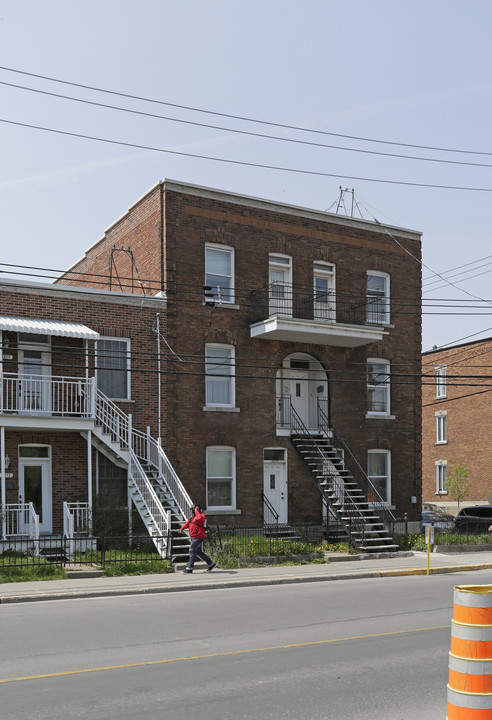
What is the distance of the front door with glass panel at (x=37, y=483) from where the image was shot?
24.0 meters

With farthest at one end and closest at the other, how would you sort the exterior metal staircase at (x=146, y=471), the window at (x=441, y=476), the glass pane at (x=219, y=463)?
the window at (x=441, y=476), the glass pane at (x=219, y=463), the exterior metal staircase at (x=146, y=471)

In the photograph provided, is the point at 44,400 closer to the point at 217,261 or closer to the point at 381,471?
the point at 217,261

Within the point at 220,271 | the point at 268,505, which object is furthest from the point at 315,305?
the point at 268,505

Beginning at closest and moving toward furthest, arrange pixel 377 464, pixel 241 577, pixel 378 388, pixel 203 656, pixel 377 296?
pixel 203 656, pixel 241 577, pixel 377 464, pixel 378 388, pixel 377 296

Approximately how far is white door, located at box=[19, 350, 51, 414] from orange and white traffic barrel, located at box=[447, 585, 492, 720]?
58.7 feet

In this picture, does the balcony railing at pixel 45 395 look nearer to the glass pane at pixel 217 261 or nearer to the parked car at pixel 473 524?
the glass pane at pixel 217 261

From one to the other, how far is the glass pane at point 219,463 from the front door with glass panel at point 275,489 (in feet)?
4.28

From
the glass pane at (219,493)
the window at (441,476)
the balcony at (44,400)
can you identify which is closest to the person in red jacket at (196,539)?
the balcony at (44,400)

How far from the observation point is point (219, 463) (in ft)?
89.7

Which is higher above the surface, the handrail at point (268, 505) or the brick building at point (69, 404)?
the brick building at point (69, 404)

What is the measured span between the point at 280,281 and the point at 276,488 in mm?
7076

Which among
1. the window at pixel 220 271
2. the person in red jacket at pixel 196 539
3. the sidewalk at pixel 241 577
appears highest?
the window at pixel 220 271

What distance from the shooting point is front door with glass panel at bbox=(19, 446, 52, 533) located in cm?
2403

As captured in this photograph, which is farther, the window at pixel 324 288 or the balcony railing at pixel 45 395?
the window at pixel 324 288
